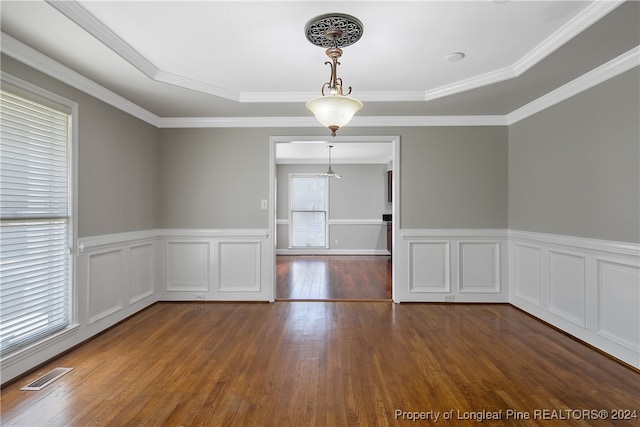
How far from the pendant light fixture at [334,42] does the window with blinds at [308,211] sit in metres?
6.04

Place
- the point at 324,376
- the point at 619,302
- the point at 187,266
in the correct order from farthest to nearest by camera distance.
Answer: the point at 187,266 < the point at 619,302 < the point at 324,376

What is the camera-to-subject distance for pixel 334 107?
7.41 ft

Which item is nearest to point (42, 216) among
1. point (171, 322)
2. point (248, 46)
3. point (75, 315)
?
point (75, 315)

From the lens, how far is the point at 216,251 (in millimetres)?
4242

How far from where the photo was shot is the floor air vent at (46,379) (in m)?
2.21

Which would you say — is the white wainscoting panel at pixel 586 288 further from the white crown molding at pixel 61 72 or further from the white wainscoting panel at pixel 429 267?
the white crown molding at pixel 61 72

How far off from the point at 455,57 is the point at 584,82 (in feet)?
4.17

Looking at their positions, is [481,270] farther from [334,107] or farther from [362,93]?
[334,107]

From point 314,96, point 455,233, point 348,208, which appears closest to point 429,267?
point 455,233

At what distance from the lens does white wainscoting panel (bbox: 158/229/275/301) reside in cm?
424

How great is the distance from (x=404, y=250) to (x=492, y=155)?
5.50ft

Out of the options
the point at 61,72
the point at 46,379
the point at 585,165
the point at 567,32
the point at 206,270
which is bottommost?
the point at 46,379

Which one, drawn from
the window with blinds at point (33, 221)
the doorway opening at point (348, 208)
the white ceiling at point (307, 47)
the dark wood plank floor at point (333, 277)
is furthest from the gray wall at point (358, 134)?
the doorway opening at point (348, 208)

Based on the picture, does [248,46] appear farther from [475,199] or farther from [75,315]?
[475,199]
